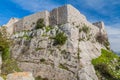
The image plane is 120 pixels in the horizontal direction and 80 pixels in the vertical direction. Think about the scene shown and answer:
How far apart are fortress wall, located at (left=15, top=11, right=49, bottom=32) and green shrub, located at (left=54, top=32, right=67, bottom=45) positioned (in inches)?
169

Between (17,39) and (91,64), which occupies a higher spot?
(17,39)

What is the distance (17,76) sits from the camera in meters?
19.9

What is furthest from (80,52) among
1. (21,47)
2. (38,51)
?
(21,47)

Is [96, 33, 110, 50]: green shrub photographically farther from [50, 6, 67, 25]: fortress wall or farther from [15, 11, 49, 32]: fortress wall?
[15, 11, 49, 32]: fortress wall

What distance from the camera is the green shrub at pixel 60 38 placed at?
39438 mm

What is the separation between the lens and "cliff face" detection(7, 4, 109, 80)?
3678 centimetres

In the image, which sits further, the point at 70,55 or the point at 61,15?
the point at 61,15

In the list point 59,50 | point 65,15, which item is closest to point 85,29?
point 65,15

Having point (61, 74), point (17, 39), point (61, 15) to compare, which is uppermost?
point (61, 15)

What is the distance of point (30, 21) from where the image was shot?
4550cm

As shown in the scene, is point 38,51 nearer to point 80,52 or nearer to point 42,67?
point 42,67

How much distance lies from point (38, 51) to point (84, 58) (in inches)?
306

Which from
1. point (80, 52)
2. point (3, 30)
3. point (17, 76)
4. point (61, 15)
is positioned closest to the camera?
point (17, 76)

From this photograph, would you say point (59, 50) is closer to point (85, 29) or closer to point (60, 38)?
point (60, 38)
